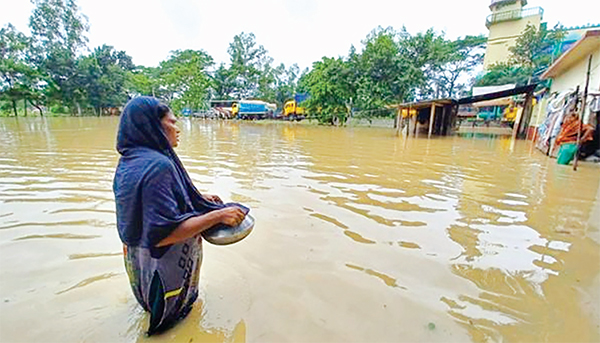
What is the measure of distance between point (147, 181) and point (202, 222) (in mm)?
301

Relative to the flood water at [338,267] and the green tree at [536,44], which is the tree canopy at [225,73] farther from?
the flood water at [338,267]

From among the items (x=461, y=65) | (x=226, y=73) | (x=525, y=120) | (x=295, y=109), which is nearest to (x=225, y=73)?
(x=226, y=73)

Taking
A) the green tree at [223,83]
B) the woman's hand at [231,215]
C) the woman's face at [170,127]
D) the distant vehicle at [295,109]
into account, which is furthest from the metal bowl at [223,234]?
the green tree at [223,83]

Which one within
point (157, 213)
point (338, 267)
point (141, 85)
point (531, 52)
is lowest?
point (338, 267)

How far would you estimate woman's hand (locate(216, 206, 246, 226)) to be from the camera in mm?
1578

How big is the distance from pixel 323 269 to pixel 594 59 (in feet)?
35.6

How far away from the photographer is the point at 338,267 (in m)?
2.46

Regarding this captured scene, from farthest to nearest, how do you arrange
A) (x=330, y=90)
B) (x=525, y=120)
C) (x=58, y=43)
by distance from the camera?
1. (x=58, y=43)
2. (x=330, y=90)
3. (x=525, y=120)

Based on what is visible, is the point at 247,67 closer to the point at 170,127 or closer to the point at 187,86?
the point at 187,86

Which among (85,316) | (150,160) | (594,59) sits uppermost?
(594,59)

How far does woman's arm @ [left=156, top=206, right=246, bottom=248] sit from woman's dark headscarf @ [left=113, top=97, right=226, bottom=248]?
0.09 feet

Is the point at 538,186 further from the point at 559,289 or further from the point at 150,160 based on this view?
the point at 150,160

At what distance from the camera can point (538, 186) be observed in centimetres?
527

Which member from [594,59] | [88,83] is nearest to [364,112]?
[594,59]
